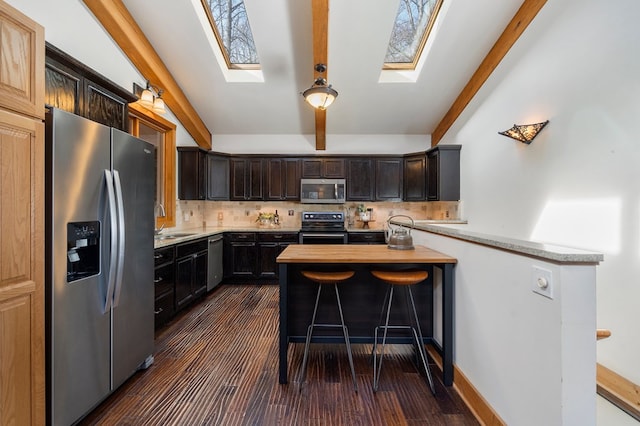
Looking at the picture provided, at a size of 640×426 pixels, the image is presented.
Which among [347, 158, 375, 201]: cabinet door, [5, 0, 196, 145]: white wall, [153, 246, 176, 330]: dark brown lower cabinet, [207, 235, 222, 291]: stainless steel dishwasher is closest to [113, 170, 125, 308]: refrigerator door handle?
[153, 246, 176, 330]: dark brown lower cabinet

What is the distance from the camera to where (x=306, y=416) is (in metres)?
1.71

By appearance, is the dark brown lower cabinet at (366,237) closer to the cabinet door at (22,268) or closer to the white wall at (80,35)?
the white wall at (80,35)

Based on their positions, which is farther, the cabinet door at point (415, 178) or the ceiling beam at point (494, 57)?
the cabinet door at point (415, 178)

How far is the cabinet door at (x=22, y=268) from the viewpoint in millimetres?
1229

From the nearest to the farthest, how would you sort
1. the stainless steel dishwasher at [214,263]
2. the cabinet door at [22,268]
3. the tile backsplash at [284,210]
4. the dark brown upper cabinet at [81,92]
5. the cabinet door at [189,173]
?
1. the cabinet door at [22,268]
2. the dark brown upper cabinet at [81,92]
3. the stainless steel dishwasher at [214,263]
4. the cabinet door at [189,173]
5. the tile backsplash at [284,210]

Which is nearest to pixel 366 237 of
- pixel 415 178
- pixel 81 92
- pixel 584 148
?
pixel 415 178

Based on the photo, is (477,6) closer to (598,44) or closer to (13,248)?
(598,44)

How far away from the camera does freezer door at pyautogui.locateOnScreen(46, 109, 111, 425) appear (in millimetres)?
1431

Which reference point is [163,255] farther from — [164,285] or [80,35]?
[80,35]

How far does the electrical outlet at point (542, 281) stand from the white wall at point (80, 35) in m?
3.68

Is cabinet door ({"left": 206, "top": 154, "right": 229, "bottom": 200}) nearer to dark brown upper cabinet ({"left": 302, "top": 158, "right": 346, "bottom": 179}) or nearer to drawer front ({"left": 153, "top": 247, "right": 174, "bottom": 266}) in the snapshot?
dark brown upper cabinet ({"left": 302, "top": 158, "right": 346, "bottom": 179})

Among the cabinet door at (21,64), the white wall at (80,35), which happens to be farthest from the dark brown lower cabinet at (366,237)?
the cabinet door at (21,64)

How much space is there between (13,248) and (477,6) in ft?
14.0

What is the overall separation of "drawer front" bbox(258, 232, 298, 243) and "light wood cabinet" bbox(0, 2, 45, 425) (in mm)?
3203
